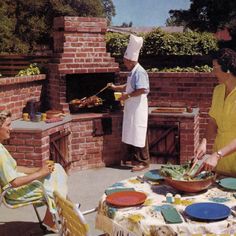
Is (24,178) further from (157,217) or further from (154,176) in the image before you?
(157,217)

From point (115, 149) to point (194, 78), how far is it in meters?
1.85

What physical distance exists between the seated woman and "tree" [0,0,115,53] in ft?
50.7

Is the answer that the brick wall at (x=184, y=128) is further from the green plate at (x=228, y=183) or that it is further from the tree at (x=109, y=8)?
the tree at (x=109, y=8)

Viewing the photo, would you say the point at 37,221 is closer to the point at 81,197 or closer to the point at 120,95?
the point at 81,197

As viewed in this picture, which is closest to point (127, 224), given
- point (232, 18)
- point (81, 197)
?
point (81, 197)

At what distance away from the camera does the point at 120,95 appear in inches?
299

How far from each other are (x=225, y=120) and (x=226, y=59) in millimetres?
508

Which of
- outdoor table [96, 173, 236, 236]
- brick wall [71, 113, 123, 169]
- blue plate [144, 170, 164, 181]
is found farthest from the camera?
brick wall [71, 113, 123, 169]

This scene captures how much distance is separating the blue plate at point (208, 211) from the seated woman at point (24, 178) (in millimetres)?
1485

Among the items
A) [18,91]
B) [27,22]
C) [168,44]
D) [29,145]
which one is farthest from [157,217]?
[27,22]

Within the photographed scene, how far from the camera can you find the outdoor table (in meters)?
3.03

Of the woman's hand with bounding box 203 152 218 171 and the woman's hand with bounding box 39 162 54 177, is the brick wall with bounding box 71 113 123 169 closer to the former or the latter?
the woman's hand with bounding box 39 162 54 177

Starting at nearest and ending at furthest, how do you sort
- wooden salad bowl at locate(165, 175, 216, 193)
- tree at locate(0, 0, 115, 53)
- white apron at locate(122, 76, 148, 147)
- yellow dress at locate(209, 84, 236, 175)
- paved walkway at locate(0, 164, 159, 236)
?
1. wooden salad bowl at locate(165, 175, 216, 193)
2. yellow dress at locate(209, 84, 236, 175)
3. paved walkway at locate(0, 164, 159, 236)
4. white apron at locate(122, 76, 148, 147)
5. tree at locate(0, 0, 115, 53)

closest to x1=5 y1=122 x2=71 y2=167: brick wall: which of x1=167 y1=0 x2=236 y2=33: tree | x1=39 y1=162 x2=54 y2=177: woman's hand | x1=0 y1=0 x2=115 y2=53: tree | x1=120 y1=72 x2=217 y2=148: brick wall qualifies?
x1=39 y1=162 x2=54 y2=177: woman's hand
